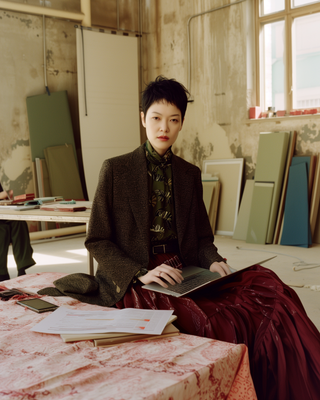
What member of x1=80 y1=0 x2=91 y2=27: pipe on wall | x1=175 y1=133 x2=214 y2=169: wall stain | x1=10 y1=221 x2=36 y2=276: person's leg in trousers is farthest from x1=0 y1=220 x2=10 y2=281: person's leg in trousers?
x1=80 y1=0 x2=91 y2=27: pipe on wall

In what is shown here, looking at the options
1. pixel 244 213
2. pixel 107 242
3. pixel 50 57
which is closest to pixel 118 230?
pixel 107 242

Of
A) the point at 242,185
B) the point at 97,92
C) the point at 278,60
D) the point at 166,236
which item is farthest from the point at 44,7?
the point at 166,236

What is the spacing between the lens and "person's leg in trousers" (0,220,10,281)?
3.87m

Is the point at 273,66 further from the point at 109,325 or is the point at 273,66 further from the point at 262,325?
the point at 109,325

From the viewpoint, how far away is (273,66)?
20.9 ft

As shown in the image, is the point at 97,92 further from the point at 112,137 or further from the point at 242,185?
the point at 242,185

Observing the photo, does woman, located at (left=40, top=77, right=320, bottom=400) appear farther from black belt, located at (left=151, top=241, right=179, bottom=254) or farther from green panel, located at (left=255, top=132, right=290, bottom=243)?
green panel, located at (left=255, top=132, right=290, bottom=243)

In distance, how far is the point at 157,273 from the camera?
1.50m

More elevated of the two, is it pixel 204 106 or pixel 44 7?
pixel 44 7

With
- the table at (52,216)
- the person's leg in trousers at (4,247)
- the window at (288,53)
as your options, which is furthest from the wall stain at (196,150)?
the table at (52,216)

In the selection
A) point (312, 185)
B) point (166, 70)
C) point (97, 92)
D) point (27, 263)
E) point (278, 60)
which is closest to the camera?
point (27, 263)

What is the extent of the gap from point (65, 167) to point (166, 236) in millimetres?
4932

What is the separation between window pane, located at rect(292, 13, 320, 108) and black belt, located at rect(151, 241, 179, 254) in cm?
486

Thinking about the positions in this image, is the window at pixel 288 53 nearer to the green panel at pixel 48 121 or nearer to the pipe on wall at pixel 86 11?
the pipe on wall at pixel 86 11
